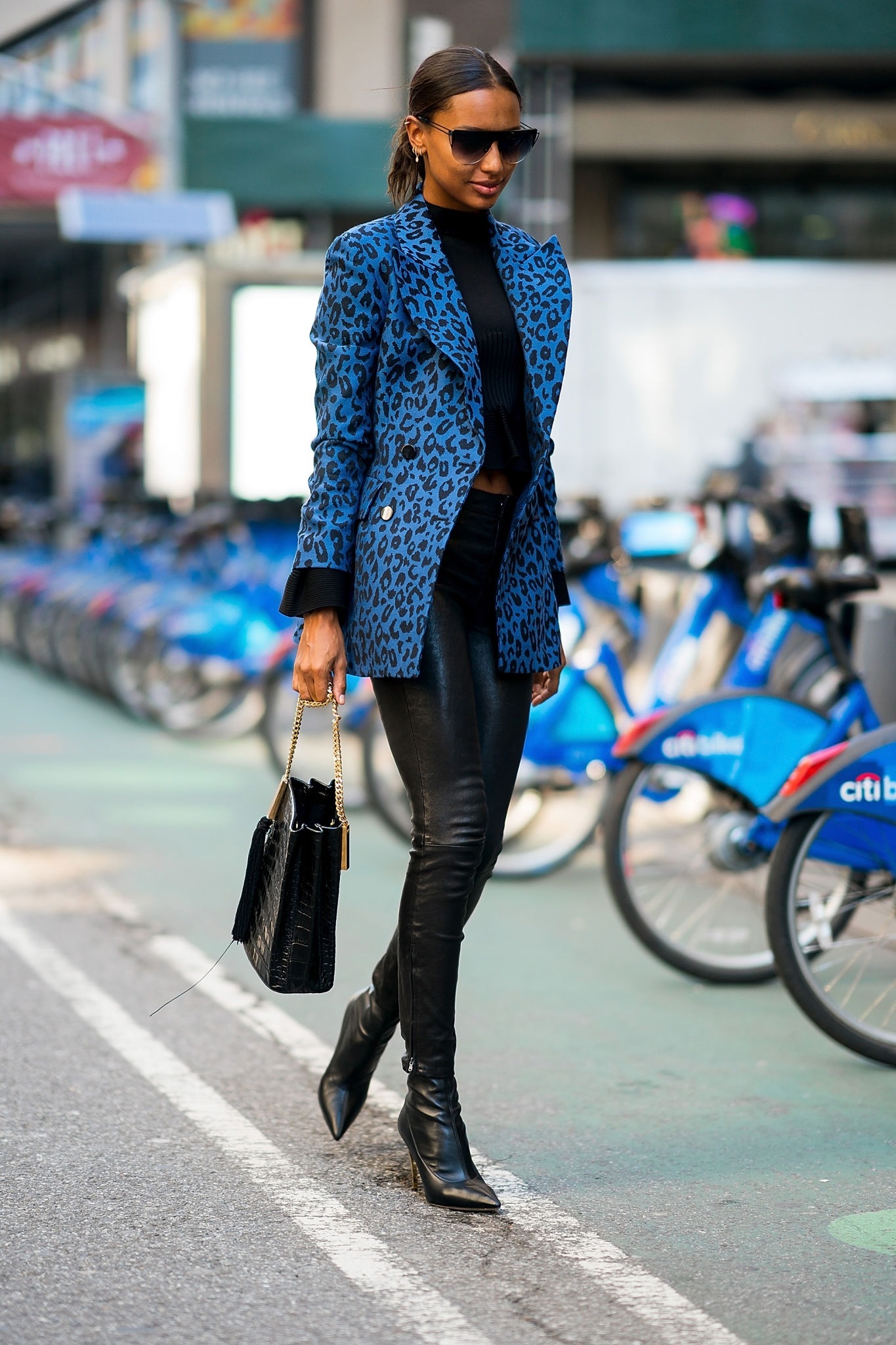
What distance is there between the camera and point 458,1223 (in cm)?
375

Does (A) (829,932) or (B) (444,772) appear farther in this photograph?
(A) (829,932)

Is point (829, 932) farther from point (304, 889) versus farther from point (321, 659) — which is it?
point (321, 659)

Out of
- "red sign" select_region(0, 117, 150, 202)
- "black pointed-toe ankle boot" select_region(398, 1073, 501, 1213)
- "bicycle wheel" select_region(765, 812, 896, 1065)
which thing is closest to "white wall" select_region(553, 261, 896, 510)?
"red sign" select_region(0, 117, 150, 202)

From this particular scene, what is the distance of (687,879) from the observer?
20.0 feet

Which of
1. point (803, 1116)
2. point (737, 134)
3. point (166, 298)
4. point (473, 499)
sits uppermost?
point (737, 134)

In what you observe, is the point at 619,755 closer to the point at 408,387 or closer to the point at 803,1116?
the point at 803,1116

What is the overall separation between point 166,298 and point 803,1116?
13.2 metres

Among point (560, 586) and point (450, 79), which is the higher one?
point (450, 79)

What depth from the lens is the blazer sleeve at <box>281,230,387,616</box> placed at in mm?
3723

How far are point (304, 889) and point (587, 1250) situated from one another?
2.70 feet

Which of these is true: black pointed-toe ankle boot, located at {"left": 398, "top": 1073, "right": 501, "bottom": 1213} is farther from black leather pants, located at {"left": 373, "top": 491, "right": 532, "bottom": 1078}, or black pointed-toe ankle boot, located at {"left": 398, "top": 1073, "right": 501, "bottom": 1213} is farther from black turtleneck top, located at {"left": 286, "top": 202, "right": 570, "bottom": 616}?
black turtleneck top, located at {"left": 286, "top": 202, "right": 570, "bottom": 616}

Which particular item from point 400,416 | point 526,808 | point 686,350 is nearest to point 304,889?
point 400,416

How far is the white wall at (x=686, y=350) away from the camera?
702 inches

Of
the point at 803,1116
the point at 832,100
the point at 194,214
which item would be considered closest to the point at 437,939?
the point at 803,1116
